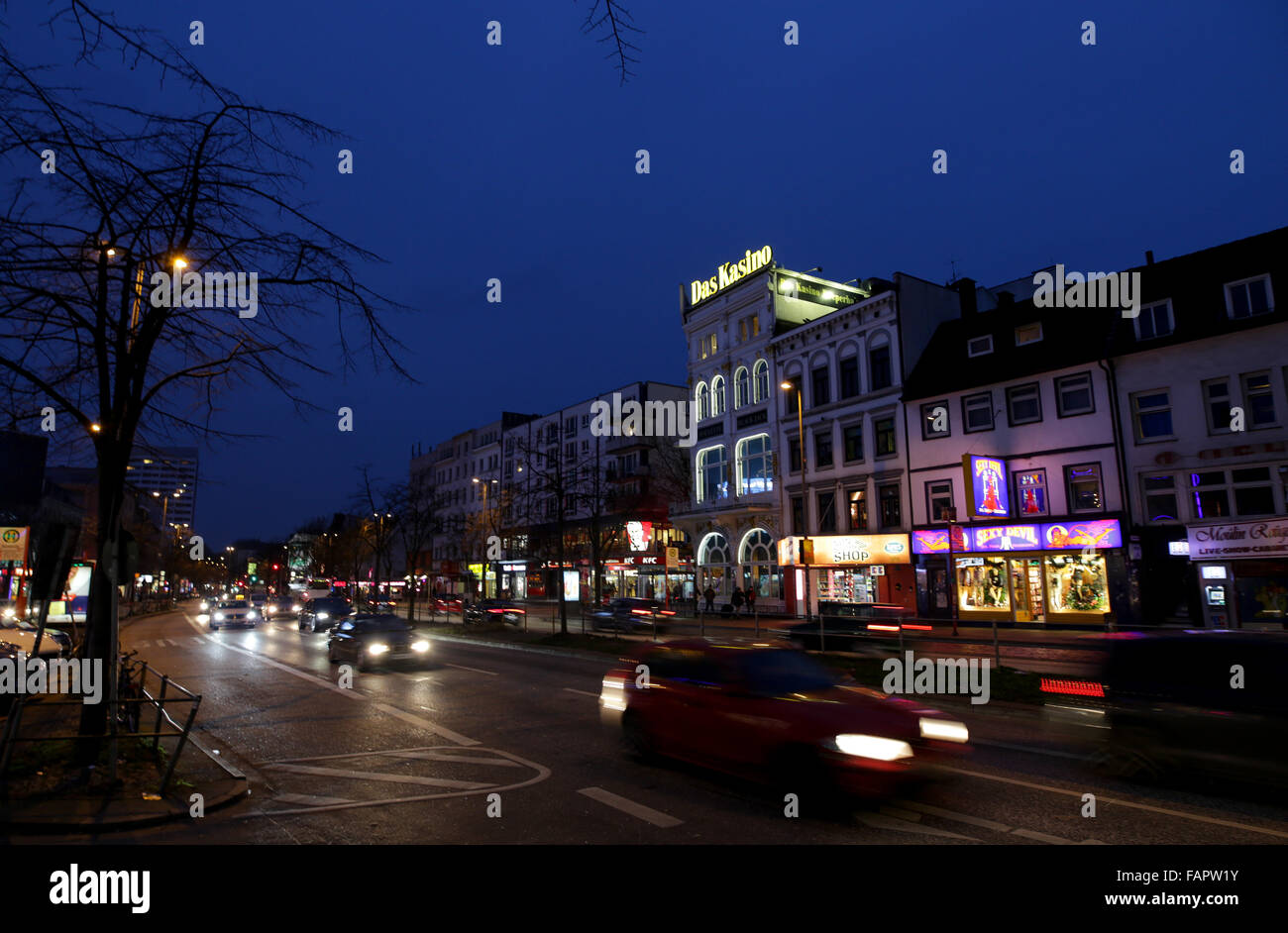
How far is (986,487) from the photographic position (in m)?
30.6

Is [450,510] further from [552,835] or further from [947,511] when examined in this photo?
[552,835]

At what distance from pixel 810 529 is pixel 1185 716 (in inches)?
1243

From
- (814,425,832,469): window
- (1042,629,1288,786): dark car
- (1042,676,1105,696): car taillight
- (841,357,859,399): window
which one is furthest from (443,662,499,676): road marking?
(841,357,859,399): window

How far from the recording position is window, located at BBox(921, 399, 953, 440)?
3344 centimetres

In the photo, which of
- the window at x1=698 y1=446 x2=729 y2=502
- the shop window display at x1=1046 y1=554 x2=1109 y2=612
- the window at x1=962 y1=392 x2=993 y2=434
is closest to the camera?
the shop window display at x1=1046 y1=554 x2=1109 y2=612

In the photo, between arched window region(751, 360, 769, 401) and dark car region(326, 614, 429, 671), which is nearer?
dark car region(326, 614, 429, 671)

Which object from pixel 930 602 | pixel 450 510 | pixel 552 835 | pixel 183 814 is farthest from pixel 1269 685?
pixel 450 510

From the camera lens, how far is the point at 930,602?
32.8 metres

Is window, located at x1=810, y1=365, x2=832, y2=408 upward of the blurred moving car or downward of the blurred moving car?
upward

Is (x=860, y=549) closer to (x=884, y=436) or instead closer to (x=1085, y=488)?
(x=884, y=436)

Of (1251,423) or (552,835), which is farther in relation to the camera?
(1251,423)

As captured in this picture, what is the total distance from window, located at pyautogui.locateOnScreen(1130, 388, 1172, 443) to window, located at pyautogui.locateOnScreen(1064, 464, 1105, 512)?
2013 mm

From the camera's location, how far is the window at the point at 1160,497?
2653cm

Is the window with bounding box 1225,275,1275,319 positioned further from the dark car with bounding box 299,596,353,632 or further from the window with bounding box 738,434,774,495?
the dark car with bounding box 299,596,353,632
